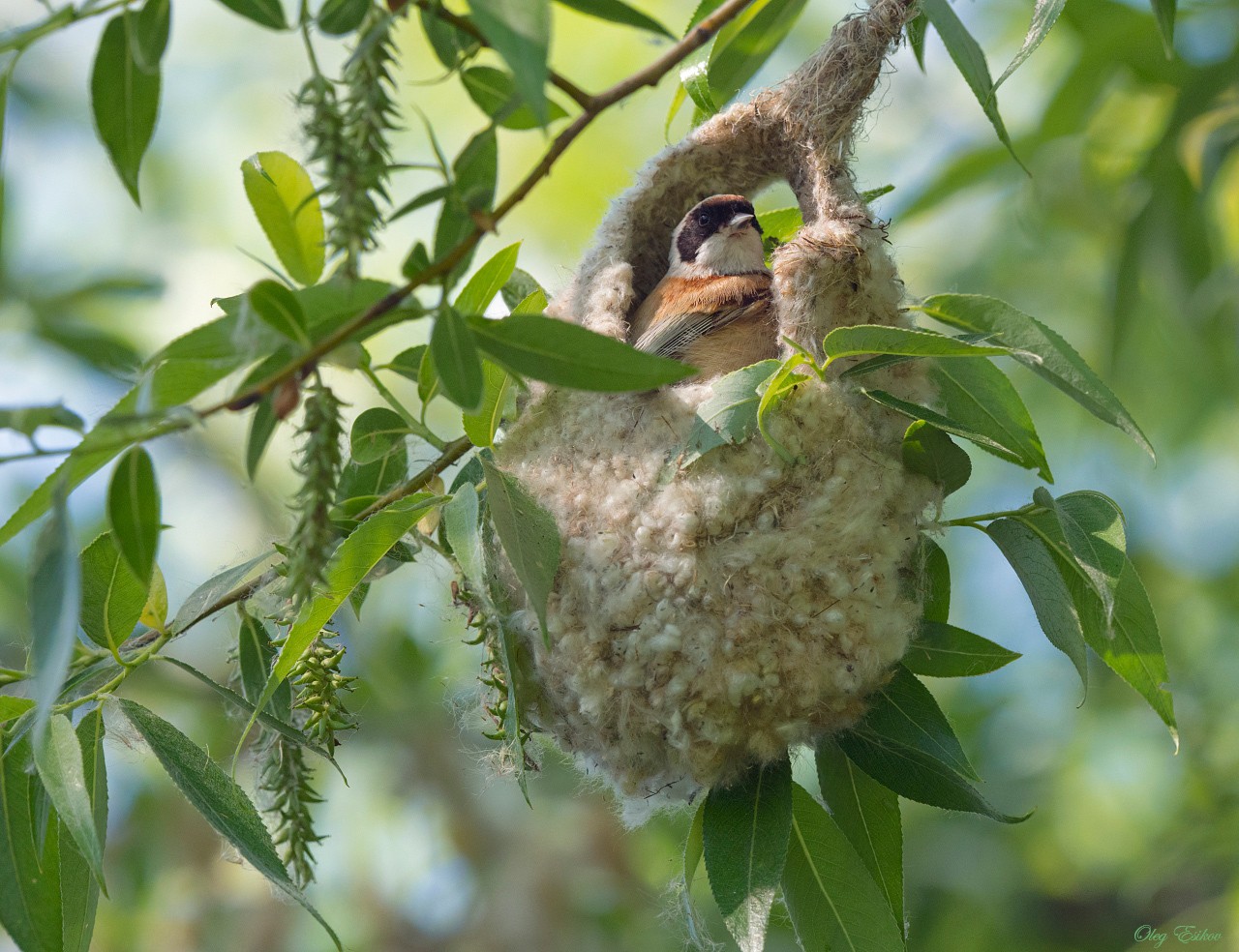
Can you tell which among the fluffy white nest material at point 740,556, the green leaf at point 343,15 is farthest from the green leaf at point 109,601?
the green leaf at point 343,15

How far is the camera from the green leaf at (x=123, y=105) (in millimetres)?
1567

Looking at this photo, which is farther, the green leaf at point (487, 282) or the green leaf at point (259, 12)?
the green leaf at point (487, 282)

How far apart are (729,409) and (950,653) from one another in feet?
2.24

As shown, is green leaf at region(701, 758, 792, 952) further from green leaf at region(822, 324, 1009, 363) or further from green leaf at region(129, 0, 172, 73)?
green leaf at region(129, 0, 172, 73)

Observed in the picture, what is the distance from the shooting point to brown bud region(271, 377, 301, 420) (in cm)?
124

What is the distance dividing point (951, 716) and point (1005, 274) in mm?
2533

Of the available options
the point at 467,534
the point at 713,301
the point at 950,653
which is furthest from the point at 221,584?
the point at 950,653

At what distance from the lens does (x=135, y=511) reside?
125 centimetres

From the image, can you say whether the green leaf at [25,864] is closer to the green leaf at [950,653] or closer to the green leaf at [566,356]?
the green leaf at [566,356]

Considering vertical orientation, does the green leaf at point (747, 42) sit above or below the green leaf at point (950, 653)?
above

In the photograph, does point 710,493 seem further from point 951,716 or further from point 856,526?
point 951,716

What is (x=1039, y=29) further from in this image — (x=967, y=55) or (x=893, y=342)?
(x=893, y=342)

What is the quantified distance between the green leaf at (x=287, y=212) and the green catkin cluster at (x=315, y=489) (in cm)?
36

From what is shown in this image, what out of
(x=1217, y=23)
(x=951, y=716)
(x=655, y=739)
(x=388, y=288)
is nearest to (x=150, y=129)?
(x=388, y=288)
